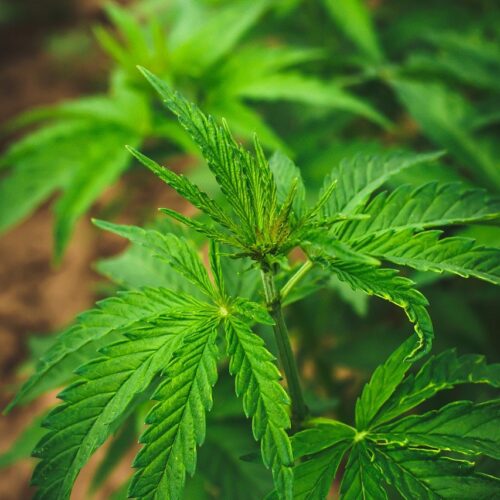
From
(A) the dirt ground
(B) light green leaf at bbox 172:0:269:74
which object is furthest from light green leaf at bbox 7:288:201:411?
(A) the dirt ground

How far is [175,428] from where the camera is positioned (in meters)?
0.75

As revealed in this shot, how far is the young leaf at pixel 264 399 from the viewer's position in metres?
0.70

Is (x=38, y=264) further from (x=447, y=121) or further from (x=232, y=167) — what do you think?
(x=232, y=167)

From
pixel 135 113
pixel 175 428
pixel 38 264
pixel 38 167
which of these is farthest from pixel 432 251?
pixel 38 264

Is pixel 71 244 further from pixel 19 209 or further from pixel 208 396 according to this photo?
pixel 208 396

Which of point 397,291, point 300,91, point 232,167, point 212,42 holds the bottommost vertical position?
point 397,291

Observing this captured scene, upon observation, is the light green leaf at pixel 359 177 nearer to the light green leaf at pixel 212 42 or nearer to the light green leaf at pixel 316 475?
the light green leaf at pixel 316 475

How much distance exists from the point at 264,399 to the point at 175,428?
132 mm

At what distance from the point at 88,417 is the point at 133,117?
1.03 m

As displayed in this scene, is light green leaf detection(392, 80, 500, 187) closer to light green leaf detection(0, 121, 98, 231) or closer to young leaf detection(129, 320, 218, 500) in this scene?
light green leaf detection(0, 121, 98, 231)

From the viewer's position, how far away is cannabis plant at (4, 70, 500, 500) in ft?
2.44

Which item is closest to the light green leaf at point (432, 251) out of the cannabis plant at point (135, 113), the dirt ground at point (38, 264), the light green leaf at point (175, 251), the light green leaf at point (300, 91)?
the light green leaf at point (175, 251)

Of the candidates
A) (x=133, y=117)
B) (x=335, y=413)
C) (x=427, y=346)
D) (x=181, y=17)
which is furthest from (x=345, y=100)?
(x=335, y=413)

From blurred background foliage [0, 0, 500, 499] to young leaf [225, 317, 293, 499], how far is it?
1.48 ft
